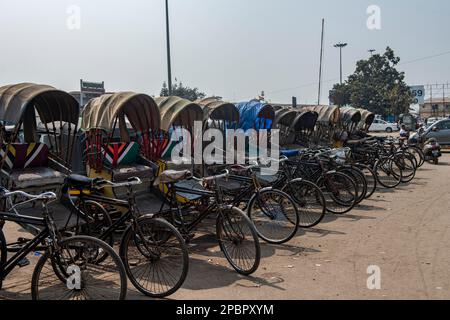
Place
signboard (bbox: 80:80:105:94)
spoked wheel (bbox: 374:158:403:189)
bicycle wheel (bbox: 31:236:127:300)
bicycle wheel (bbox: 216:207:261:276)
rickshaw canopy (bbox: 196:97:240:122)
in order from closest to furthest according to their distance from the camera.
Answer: bicycle wheel (bbox: 31:236:127:300)
bicycle wheel (bbox: 216:207:261:276)
rickshaw canopy (bbox: 196:97:240:122)
spoked wheel (bbox: 374:158:403:189)
signboard (bbox: 80:80:105:94)

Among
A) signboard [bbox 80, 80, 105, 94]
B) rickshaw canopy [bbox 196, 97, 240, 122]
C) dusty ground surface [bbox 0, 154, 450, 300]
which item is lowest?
dusty ground surface [bbox 0, 154, 450, 300]

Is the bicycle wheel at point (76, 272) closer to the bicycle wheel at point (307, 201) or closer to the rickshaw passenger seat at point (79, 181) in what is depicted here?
the rickshaw passenger seat at point (79, 181)

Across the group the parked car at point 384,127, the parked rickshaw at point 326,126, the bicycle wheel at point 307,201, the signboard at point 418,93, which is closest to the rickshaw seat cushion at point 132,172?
the bicycle wheel at point 307,201

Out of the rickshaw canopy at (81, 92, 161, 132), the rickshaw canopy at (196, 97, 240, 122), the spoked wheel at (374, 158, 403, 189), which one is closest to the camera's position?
the rickshaw canopy at (81, 92, 161, 132)

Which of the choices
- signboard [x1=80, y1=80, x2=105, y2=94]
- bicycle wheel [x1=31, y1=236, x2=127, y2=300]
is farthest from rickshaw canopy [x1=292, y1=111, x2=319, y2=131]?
signboard [x1=80, y1=80, x2=105, y2=94]

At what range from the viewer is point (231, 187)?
656 centimetres

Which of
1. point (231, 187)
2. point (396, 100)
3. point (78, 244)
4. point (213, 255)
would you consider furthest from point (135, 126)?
point (396, 100)

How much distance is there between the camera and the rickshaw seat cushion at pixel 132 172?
22.4 feet

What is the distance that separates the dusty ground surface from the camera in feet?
14.5

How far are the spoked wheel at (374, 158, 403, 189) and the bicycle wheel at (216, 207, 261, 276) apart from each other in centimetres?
661

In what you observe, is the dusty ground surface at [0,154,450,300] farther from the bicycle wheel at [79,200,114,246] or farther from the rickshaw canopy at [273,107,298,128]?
the rickshaw canopy at [273,107,298,128]

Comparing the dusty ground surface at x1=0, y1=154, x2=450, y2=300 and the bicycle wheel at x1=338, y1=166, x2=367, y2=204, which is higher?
the bicycle wheel at x1=338, y1=166, x2=367, y2=204

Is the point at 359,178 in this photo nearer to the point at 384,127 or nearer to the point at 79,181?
the point at 79,181

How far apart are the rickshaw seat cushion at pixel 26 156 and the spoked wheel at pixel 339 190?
4.51 m
